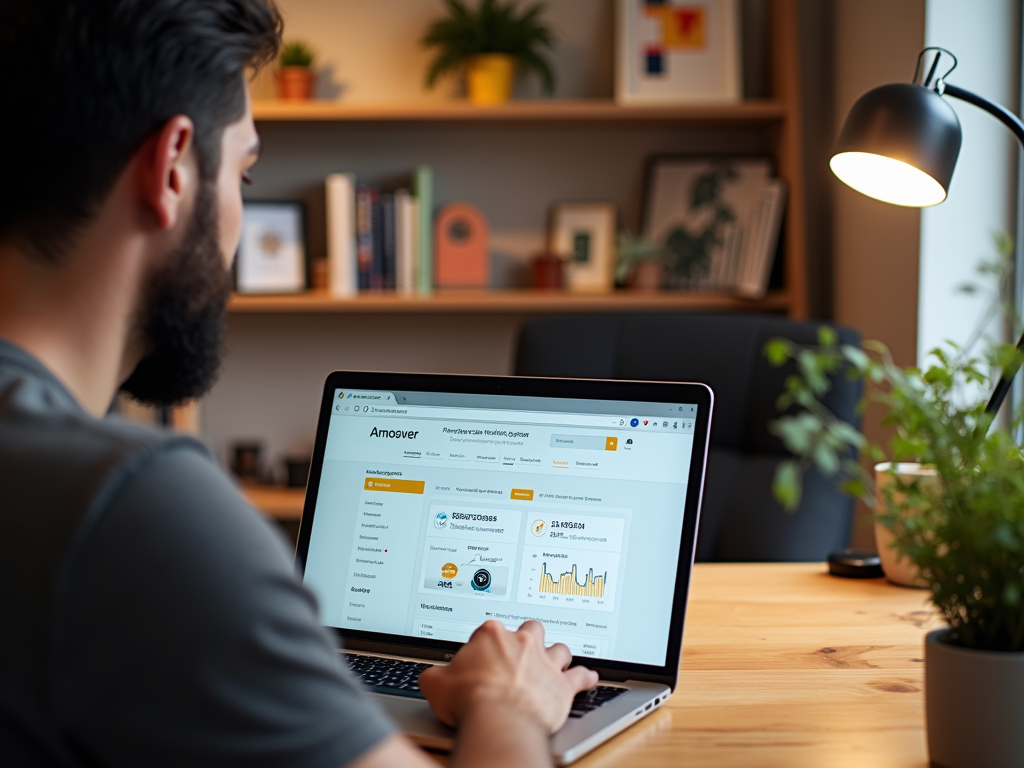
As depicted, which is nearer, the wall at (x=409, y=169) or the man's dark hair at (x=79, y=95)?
the man's dark hair at (x=79, y=95)

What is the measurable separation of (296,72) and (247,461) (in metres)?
1.09

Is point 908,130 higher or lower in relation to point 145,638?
higher

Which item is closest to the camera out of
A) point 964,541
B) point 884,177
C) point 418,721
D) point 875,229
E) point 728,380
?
point 964,541

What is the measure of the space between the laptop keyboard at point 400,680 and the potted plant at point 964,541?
26 centimetres

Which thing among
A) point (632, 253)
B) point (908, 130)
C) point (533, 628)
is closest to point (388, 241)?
point (632, 253)

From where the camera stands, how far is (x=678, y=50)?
112 inches

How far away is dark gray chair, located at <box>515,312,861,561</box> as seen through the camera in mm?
1816

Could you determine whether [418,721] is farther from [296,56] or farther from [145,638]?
[296,56]

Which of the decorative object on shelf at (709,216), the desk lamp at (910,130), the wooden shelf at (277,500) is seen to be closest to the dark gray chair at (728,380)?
the desk lamp at (910,130)

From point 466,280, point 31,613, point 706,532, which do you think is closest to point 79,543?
point 31,613

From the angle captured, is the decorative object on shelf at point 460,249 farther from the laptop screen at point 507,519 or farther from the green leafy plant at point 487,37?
the laptop screen at point 507,519

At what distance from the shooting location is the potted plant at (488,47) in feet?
9.24

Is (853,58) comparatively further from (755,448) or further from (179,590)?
(179,590)

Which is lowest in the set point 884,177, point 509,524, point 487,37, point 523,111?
point 509,524
